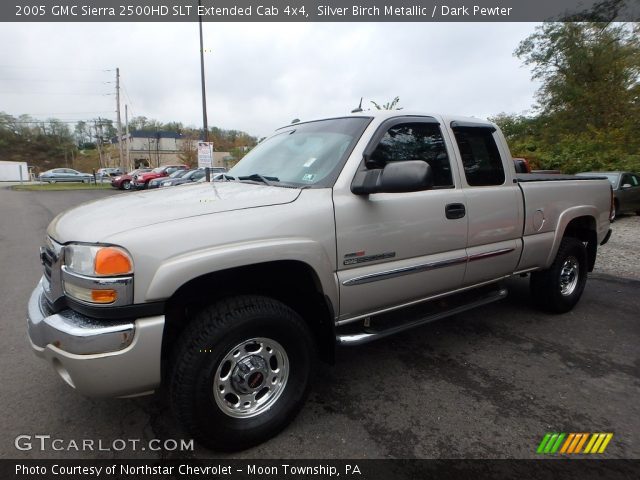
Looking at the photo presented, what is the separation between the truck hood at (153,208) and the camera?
205 centimetres

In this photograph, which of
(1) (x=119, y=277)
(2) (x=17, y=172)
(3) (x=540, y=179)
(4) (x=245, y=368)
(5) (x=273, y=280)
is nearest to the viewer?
(1) (x=119, y=277)

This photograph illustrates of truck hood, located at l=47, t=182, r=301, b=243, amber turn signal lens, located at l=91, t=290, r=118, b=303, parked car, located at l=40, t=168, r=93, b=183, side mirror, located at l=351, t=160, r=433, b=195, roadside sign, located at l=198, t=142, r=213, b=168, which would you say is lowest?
amber turn signal lens, located at l=91, t=290, r=118, b=303

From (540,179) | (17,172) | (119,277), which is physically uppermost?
(17,172)

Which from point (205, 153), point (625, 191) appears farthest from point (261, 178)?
point (625, 191)

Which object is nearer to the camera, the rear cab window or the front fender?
the front fender

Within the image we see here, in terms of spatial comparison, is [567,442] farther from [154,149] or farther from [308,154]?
[154,149]

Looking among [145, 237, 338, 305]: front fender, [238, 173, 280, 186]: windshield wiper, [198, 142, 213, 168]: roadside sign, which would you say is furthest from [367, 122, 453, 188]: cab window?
[198, 142, 213, 168]: roadside sign

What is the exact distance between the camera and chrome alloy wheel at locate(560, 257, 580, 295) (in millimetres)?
4344

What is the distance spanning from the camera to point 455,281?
Answer: 3.23 meters

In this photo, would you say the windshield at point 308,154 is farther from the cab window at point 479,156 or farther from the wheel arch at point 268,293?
the cab window at point 479,156

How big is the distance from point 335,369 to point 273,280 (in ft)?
3.86

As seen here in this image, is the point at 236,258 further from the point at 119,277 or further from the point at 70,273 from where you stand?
the point at 70,273

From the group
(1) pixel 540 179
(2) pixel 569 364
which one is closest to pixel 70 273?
(2) pixel 569 364

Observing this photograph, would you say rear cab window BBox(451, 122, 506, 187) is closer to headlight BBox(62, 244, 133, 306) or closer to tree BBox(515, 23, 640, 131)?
headlight BBox(62, 244, 133, 306)
